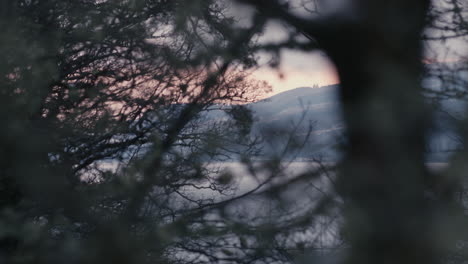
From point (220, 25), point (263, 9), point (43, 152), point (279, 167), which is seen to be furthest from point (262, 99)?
point (43, 152)

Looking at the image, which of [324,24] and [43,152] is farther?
[324,24]

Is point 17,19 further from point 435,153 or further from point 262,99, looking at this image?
point 435,153

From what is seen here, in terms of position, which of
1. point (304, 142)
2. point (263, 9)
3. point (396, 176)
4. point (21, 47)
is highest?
point (263, 9)

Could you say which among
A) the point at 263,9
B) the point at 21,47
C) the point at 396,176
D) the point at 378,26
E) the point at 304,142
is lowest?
the point at 396,176

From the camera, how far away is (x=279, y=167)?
2209mm

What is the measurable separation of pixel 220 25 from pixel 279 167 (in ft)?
4.92

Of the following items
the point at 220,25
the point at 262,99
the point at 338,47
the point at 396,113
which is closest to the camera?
the point at 396,113

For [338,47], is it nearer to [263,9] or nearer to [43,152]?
[263,9]

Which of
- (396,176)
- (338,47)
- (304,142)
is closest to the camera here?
(396,176)

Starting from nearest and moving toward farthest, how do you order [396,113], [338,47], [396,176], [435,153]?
Result: [396,113]
[396,176]
[435,153]
[338,47]

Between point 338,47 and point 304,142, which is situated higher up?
point 338,47

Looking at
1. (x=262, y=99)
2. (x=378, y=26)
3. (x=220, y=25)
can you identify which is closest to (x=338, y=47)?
(x=378, y=26)

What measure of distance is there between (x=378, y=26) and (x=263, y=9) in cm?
81

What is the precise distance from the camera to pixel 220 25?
3.37 meters
